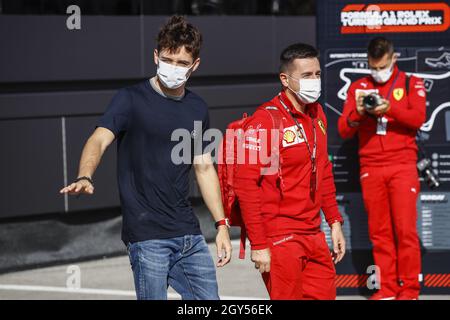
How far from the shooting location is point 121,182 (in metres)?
6.08

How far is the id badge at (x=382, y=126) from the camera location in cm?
871

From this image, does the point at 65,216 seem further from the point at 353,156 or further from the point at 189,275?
the point at 189,275

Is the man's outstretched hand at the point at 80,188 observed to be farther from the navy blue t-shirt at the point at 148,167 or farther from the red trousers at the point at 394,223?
the red trousers at the point at 394,223

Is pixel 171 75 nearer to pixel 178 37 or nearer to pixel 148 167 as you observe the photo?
pixel 178 37

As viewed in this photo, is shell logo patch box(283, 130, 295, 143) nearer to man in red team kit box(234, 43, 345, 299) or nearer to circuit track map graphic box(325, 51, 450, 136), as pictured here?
man in red team kit box(234, 43, 345, 299)

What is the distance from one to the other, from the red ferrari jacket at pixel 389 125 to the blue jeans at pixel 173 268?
9.48 ft

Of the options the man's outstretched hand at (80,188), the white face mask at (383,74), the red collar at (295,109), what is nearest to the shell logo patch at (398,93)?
the white face mask at (383,74)

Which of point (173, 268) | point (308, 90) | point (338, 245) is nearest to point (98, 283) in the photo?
point (338, 245)

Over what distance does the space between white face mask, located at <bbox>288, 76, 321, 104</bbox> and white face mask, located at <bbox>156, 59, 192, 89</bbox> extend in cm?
85

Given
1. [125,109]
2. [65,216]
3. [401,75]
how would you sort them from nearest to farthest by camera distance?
[125,109], [401,75], [65,216]

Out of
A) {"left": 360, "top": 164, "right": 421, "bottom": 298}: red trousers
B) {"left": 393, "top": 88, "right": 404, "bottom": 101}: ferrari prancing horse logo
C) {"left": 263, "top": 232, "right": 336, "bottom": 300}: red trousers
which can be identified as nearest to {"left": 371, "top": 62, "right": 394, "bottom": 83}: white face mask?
{"left": 393, "top": 88, "right": 404, "bottom": 101}: ferrari prancing horse logo

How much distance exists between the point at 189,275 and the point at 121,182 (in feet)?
2.13
